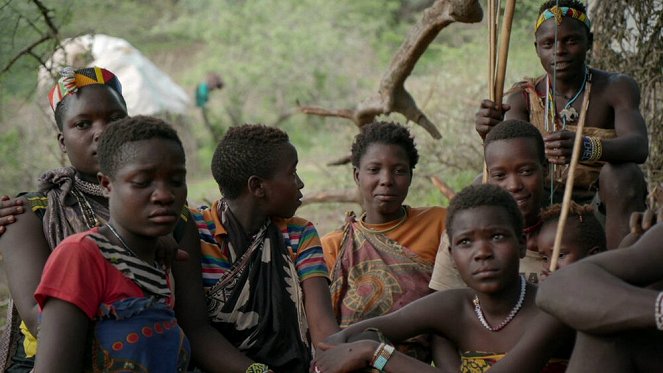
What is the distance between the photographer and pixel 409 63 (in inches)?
248

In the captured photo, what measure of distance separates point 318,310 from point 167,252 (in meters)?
0.64

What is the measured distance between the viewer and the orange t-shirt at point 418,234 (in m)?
4.00

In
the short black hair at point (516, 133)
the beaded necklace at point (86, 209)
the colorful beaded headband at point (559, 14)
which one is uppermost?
the colorful beaded headband at point (559, 14)

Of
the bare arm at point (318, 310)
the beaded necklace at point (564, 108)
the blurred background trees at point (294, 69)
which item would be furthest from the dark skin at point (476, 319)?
the blurred background trees at point (294, 69)

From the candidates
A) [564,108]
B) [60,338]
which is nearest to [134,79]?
[564,108]

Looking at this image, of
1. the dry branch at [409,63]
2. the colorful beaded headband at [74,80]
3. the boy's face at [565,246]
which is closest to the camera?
the colorful beaded headband at [74,80]

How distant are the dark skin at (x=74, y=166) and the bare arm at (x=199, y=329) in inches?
16.5

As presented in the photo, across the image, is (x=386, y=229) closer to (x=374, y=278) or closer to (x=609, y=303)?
(x=374, y=278)

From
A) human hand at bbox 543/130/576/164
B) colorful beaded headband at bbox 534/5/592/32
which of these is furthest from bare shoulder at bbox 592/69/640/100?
human hand at bbox 543/130/576/164

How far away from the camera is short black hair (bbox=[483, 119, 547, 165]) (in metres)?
4.03

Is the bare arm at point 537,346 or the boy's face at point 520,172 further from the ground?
the boy's face at point 520,172

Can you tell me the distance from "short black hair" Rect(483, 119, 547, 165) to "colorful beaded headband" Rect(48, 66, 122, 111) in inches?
63.8

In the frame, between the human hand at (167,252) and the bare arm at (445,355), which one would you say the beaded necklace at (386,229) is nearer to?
the bare arm at (445,355)

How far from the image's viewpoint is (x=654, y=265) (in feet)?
9.21
